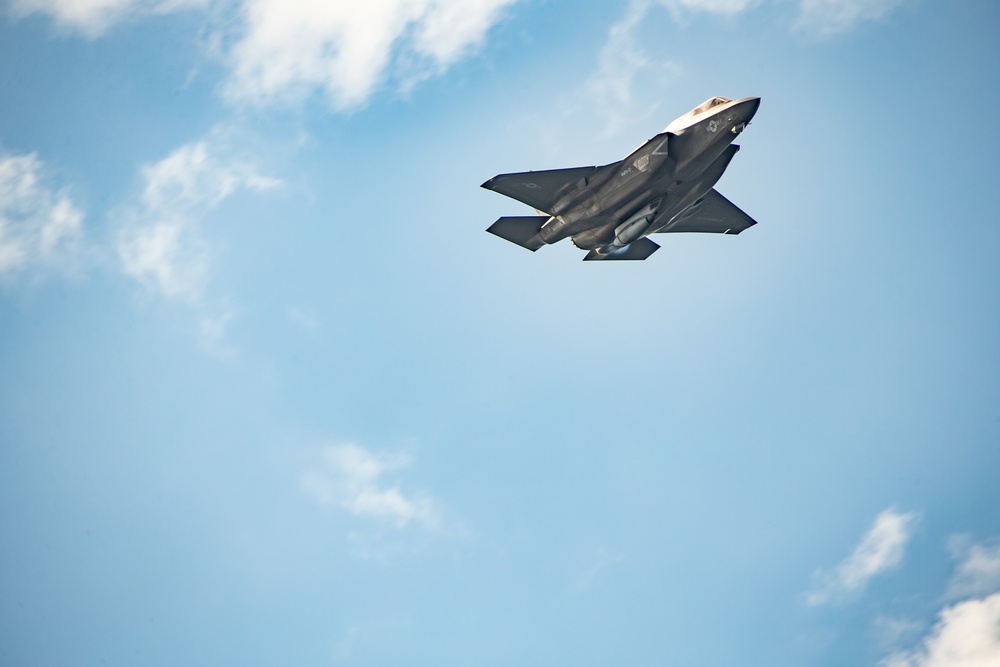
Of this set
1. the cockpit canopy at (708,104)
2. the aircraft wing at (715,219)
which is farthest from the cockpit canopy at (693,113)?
the aircraft wing at (715,219)

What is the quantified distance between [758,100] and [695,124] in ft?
10.4

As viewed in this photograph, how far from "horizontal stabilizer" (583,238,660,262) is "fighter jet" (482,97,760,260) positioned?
3.6 inches

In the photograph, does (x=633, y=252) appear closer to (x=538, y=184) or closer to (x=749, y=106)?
(x=538, y=184)

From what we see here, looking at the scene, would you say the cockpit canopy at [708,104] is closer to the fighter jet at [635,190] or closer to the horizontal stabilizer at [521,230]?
the fighter jet at [635,190]

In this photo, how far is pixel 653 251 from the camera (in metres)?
54.7

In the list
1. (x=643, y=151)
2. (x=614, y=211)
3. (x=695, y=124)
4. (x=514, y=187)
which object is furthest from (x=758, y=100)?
(x=514, y=187)

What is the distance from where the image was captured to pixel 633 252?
177 feet

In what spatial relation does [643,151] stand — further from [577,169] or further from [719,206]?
[719,206]

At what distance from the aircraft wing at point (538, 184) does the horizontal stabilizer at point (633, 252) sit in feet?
15.7

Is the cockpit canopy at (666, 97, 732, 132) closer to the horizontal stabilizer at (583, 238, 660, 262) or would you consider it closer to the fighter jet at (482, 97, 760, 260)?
the fighter jet at (482, 97, 760, 260)

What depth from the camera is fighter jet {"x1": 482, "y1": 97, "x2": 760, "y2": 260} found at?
43812 mm

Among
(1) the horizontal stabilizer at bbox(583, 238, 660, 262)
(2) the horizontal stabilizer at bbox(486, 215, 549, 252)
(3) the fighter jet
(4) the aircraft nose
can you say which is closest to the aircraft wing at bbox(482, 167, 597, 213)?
(3) the fighter jet

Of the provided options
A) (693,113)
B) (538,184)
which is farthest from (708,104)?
(538,184)

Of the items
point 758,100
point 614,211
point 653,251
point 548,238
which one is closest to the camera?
point 758,100
